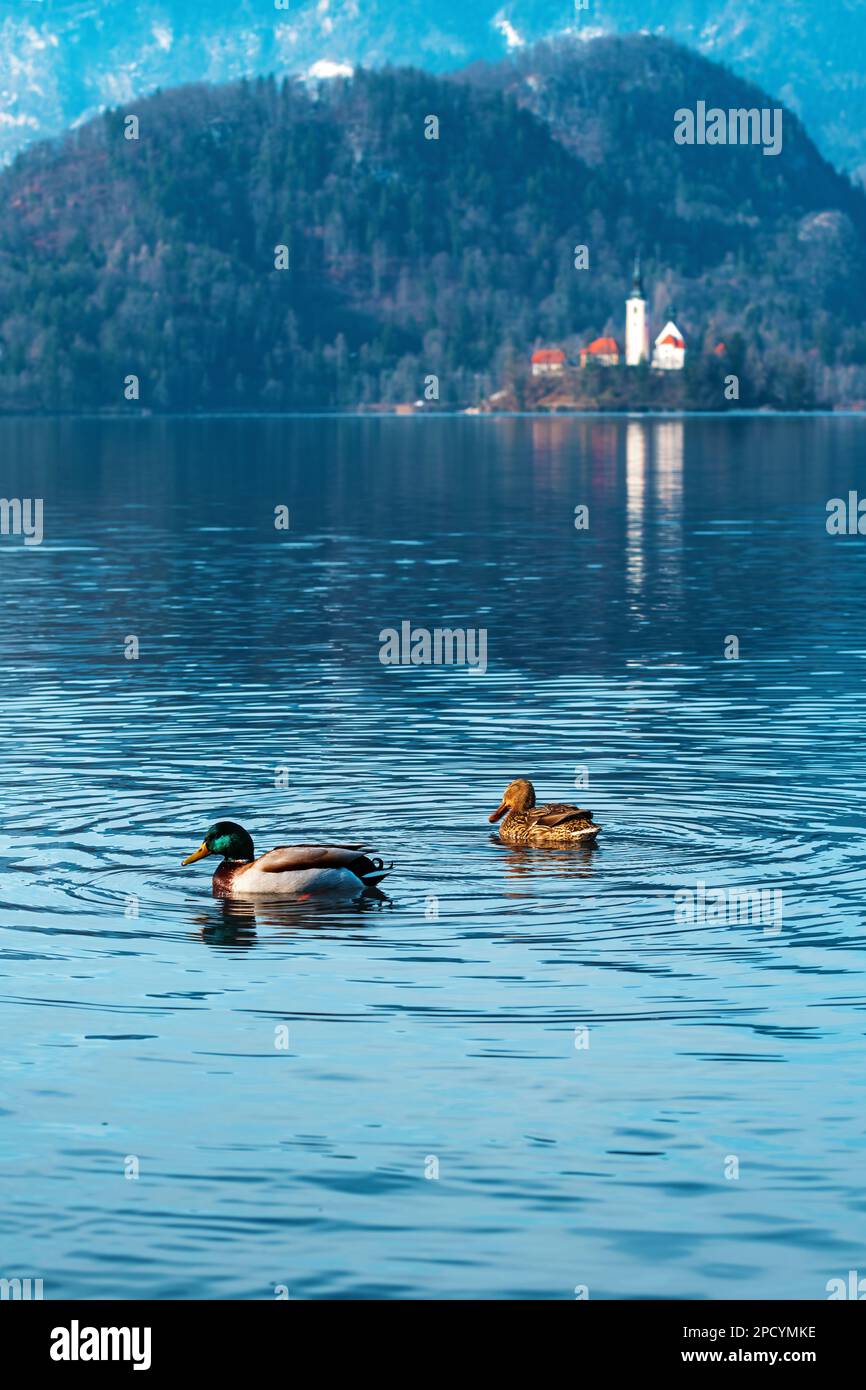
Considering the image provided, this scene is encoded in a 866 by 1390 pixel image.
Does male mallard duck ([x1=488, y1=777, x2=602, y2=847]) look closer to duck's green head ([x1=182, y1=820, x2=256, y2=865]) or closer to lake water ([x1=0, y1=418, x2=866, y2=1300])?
lake water ([x1=0, y1=418, x2=866, y2=1300])

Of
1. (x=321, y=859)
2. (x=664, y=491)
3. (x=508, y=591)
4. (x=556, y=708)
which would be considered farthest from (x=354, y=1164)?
(x=664, y=491)

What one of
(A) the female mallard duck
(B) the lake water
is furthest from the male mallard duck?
(A) the female mallard duck

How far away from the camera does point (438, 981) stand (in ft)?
73.4

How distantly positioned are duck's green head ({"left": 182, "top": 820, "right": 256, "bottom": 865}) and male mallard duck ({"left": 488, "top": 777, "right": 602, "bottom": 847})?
3.58 meters

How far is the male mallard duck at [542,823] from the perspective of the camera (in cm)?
2747

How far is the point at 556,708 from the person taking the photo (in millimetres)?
41156

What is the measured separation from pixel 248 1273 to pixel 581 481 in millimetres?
132728

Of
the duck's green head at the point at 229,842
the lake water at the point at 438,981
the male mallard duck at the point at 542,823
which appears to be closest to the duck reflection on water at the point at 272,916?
the lake water at the point at 438,981

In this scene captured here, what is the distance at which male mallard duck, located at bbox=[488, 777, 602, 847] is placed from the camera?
27.5 metres

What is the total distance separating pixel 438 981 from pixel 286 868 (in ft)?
11.8

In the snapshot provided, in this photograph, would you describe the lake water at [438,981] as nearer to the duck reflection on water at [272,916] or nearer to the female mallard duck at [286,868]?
the duck reflection on water at [272,916]

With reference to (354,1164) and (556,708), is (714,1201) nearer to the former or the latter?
(354,1164)

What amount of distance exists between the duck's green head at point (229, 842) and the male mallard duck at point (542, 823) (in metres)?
3.58

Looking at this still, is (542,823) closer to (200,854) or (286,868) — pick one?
(286,868)
